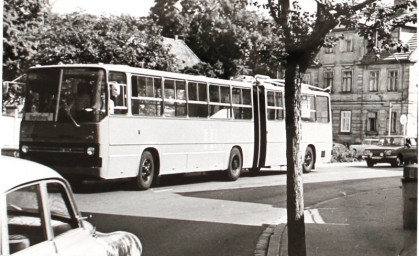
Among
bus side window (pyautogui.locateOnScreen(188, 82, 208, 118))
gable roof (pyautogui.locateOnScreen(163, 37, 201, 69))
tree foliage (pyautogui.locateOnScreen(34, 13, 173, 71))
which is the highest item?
gable roof (pyautogui.locateOnScreen(163, 37, 201, 69))

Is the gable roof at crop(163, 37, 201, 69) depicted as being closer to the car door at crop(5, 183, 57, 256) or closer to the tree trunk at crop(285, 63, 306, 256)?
the tree trunk at crop(285, 63, 306, 256)

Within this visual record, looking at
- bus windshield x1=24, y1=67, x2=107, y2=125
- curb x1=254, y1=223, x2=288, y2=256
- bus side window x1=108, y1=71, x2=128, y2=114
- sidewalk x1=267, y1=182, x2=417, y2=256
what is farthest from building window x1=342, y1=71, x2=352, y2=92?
bus windshield x1=24, y1=67, x2=107, y2=125

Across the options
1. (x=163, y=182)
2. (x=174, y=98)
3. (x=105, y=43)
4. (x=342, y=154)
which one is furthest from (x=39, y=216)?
(x=342, y=154)

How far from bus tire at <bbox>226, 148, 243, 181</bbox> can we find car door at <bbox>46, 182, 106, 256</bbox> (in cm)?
1248

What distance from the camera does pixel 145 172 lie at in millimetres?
13789

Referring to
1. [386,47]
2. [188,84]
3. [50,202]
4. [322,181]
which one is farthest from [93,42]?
[50,202]

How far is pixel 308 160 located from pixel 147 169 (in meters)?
8.37

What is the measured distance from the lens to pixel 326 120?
21688 mm

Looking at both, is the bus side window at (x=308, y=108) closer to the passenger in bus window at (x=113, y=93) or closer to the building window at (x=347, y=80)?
the building window at (x=347, y=80)

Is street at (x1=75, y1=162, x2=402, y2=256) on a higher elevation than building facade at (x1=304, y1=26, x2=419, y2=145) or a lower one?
lower

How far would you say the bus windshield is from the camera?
9.73 metres

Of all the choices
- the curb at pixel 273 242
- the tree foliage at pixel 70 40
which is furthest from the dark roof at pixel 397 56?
the tree foliage at pixel 70 40

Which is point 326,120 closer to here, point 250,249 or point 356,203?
point 356,203

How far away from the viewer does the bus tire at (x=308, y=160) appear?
2081cm
